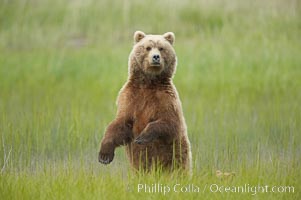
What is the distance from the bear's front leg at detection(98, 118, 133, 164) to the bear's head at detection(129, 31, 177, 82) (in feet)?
1.00

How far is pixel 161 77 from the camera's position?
4336mm

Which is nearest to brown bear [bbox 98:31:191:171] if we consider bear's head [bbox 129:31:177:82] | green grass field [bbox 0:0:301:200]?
bear's head [bbox 129:31:177:82]

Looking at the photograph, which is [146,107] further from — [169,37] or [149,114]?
[169,37]

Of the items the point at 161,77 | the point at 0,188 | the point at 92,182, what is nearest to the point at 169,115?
the point at 161,77

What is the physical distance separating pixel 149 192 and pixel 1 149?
129cm

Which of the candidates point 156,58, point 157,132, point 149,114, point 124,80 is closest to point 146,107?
point 149,114

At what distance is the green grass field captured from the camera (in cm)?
433

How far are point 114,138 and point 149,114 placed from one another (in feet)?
0.81

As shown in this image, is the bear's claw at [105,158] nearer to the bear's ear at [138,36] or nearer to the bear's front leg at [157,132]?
the bear's front leg at [157,132]

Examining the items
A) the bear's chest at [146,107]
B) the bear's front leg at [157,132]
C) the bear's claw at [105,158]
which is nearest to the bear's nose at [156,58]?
the bear's chest at [146,107]

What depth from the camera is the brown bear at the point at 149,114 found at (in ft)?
13.9

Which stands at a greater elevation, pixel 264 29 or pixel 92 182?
pixel 264 29

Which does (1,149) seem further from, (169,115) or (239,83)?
(239,83)

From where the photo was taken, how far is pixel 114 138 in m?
4.24
